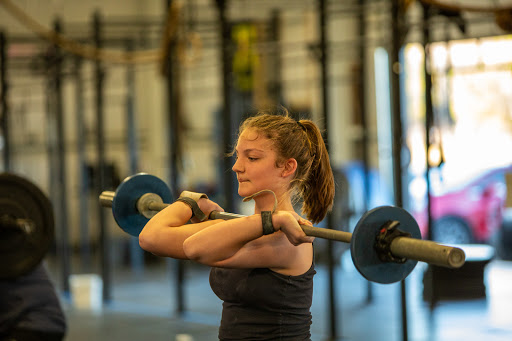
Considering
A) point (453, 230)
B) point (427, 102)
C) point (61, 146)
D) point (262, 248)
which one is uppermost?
point (427, 102)

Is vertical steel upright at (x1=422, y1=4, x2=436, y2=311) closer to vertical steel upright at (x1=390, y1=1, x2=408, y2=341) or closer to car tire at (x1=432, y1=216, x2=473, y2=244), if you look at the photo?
vertical steel upright at (x1=390, y1=1, x2=408, y2=341)

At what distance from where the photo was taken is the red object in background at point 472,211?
Result: 8.66 meters

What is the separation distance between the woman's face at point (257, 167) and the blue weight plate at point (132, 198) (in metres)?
0.54

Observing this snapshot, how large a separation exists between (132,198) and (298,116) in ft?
2.38

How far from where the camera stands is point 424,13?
4.92m

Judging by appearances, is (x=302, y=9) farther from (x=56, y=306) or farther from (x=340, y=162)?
(x=56, y=306)

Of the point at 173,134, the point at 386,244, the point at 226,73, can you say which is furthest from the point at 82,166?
the point at 386,244

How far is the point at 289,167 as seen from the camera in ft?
5.65

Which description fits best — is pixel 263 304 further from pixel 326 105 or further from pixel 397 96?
pixel 326 105

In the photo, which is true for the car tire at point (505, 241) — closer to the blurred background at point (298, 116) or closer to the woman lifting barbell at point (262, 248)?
the blurred background at point (298, 116)

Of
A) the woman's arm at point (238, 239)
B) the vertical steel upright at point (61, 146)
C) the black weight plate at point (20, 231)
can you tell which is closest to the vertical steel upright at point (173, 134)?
the vertical steel upright at point (61, 146)

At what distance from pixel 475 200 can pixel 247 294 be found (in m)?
7.75

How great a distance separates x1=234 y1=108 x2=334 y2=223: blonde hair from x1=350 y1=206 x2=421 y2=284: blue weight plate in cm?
37

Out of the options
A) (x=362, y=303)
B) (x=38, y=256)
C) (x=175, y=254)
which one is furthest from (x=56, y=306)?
(x=362, y=303)
